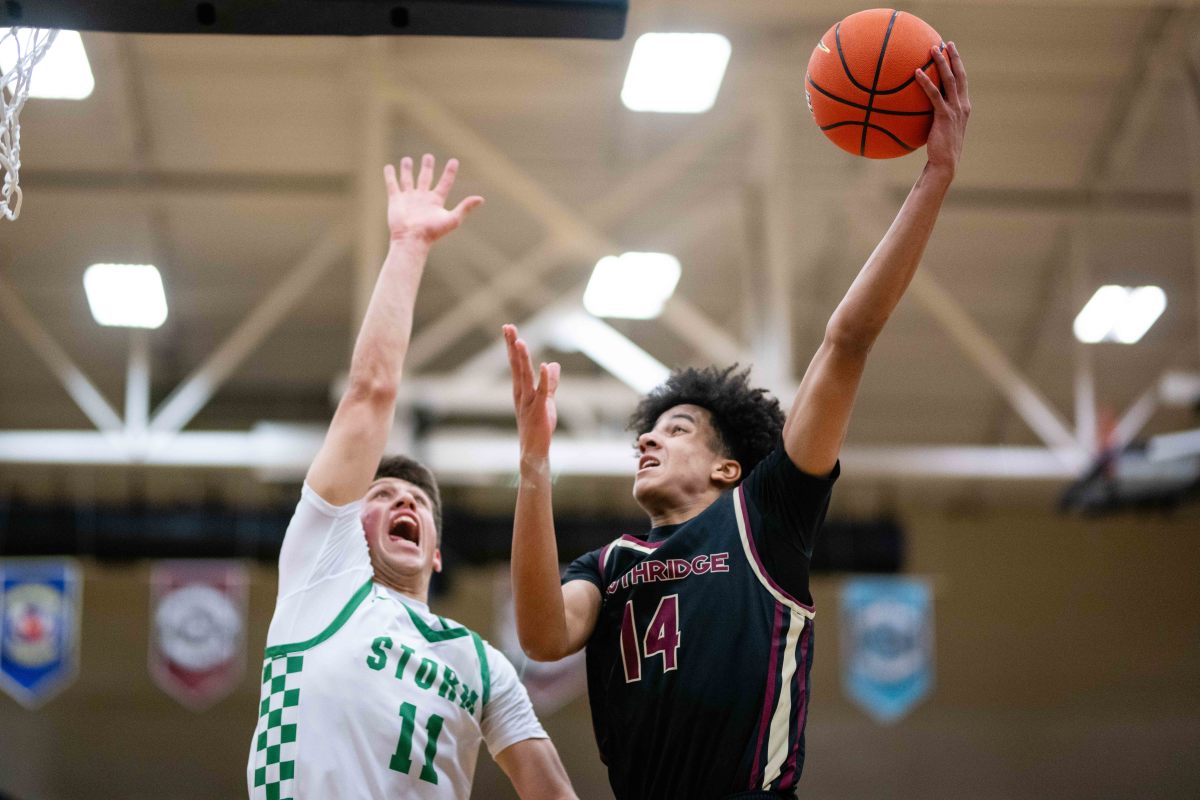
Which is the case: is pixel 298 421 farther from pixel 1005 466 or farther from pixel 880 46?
pixel 880 46

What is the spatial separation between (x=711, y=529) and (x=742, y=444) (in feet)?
1.47

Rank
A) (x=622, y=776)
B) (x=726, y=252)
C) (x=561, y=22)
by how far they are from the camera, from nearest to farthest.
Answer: (x=622, y=776)
(x=561, y=22)
(x=726, y=252)

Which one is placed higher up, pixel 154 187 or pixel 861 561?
pixel 154 187

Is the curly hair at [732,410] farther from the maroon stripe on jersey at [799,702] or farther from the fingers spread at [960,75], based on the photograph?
the fingers spread at [960,75]

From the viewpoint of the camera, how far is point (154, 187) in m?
11.6

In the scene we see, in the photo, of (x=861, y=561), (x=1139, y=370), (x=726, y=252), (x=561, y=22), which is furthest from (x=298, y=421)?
(x=561, y=22)

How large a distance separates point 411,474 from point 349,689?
2.77 feet

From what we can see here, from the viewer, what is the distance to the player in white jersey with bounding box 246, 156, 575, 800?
326 cm

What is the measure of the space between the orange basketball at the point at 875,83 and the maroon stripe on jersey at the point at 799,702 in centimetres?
134

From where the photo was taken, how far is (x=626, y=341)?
1088 centimetres

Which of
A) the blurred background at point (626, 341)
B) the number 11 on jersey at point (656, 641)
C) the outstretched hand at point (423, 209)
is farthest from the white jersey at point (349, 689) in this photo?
the blurred background at point (626, 341)

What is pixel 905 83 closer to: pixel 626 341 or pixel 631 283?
pixel 626 341

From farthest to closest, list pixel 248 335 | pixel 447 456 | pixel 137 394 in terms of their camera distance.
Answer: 1. pixel 248 335
2. pixel 137 394
3. pixel 447 456

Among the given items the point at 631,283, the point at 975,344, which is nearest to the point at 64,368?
the point at 631,283
